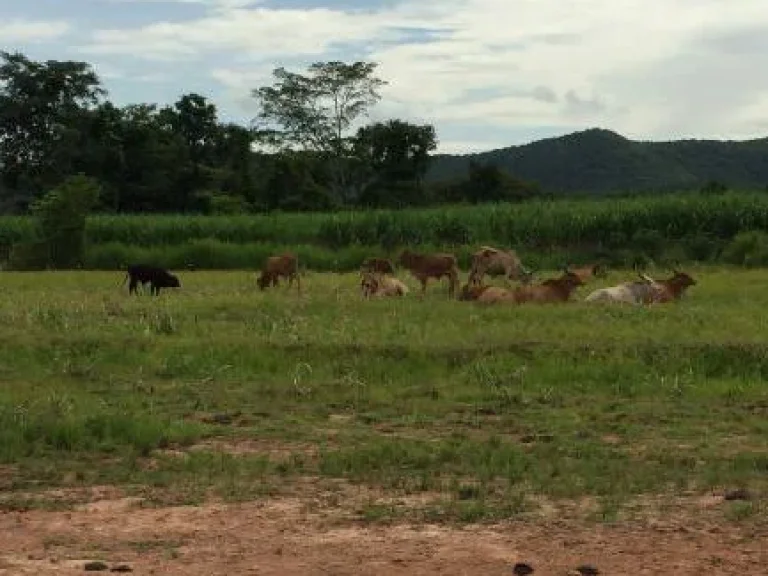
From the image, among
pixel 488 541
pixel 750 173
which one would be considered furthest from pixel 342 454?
pixel 750 173

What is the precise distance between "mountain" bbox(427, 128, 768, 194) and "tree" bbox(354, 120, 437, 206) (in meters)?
15.4

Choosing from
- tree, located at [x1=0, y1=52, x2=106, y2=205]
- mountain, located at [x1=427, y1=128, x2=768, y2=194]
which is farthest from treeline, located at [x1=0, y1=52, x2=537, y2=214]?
mountain, located at [x1=427, y1=128, x2=768, y2=194]

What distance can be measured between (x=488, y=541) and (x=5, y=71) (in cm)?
4954

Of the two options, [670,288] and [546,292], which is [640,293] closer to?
[670,288]

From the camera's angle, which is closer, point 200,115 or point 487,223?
point 487,223

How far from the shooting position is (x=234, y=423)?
9.55m

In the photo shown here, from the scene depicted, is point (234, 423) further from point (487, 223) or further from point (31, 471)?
point (487, 223)

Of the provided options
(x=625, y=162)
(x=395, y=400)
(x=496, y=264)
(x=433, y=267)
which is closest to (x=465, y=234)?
(x=496, y=264)

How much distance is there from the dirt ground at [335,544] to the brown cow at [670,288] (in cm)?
1119

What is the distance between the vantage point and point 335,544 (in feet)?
19.2

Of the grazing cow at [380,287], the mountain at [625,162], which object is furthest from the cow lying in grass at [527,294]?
the mountain at [625,162]

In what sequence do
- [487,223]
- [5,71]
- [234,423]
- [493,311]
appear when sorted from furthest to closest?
[5,71]
[487,223]
[493,311]
[234,423]

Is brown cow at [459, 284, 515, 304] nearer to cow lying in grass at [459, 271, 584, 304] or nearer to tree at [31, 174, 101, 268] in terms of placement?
cow lying in grass at [459, 271, 584, 304]

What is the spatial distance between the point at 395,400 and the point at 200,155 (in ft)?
143
